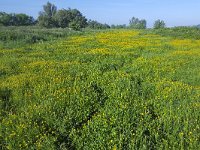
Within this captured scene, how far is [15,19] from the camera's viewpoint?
94.6m

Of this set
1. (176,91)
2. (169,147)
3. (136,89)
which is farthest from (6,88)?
(169,147)

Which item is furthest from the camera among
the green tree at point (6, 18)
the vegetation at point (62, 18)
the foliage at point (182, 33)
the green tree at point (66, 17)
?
the green tree at point (6, 18)

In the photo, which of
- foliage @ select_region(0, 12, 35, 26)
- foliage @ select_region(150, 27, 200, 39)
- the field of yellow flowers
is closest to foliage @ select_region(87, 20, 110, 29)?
foliage @ select_region(0, 12, 35, 26)

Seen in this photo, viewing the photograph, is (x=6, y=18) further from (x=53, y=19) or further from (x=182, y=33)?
(x=182, y=33)

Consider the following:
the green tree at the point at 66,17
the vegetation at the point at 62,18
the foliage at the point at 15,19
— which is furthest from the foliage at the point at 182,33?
the foliage at the point at 15,19

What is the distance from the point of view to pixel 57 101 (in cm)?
880

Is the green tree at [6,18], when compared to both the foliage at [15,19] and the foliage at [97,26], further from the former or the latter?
the foliage at [97,26]

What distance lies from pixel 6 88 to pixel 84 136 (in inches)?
201

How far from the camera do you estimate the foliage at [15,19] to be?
283 feet

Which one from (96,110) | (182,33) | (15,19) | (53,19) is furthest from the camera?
(15,19)

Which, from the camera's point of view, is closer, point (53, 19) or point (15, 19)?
point (53, 19)

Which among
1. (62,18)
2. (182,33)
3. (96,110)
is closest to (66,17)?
(62,18)

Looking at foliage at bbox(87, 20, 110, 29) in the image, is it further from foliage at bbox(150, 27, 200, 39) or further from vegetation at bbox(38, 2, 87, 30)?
foliage at bbox(150, 27, 200, 39)

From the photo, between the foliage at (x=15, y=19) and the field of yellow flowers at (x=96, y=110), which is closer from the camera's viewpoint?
the field of yellow flowers at (x=96, y=110)
